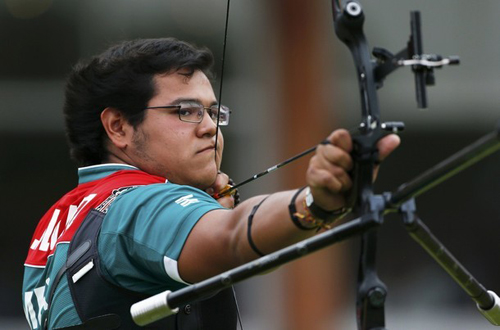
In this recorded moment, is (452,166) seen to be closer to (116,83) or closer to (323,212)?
(323,212)

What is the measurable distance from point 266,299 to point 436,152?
1292 millimetres

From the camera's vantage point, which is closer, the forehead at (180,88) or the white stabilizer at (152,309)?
the white stabilizer at (152,309)

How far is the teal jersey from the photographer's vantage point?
87.0 inches

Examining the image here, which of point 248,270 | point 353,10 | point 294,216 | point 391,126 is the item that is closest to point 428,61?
point 391,126

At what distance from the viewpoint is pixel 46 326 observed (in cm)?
261

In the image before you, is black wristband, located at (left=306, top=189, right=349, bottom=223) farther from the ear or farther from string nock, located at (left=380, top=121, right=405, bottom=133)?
the ear

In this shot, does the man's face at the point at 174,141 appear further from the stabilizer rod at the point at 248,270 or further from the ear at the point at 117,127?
the stabilizer rod at the point at 248,270

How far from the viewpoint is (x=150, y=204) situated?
2299 millimetres

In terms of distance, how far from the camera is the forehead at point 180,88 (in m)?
2.80

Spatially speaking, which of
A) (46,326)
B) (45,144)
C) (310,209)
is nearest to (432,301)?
(45,144)

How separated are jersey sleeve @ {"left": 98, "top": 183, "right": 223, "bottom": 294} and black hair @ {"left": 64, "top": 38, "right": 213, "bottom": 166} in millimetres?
484

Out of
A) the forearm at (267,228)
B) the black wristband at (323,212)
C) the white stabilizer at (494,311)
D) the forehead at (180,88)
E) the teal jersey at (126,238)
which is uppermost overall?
the forehead at (180,88)

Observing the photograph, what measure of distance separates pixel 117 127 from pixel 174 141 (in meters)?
0.21

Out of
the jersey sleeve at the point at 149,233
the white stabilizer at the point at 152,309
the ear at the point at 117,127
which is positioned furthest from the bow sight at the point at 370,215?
the ear at the point at 117,127
